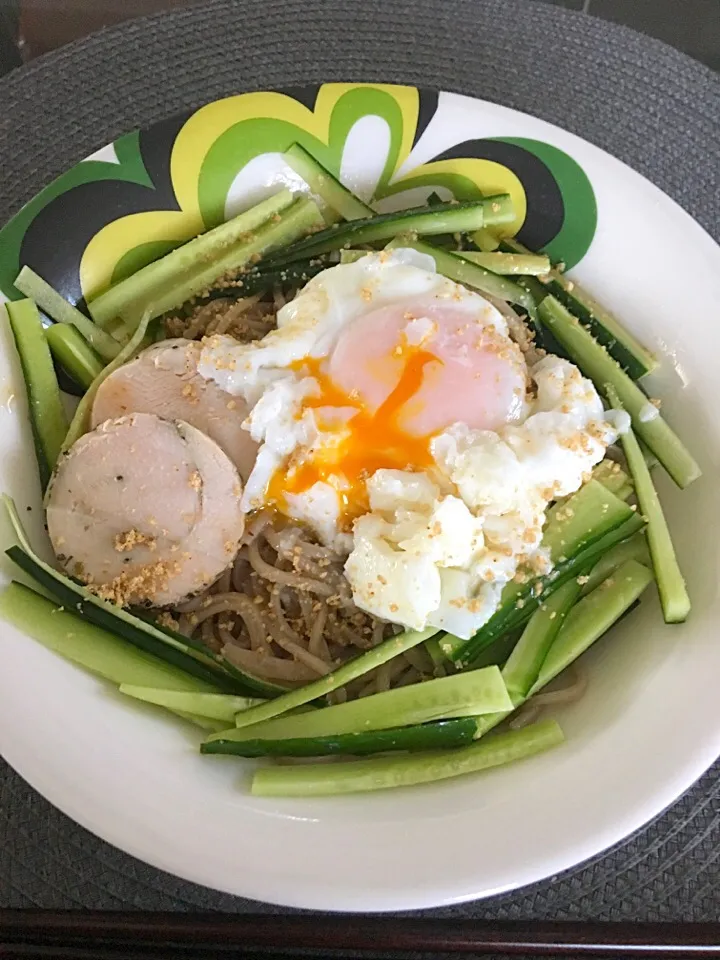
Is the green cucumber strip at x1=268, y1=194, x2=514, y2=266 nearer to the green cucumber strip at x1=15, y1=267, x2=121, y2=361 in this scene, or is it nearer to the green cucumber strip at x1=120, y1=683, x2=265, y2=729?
the green cucumber strip at x1=15, y1=267, x2=121, y2=361

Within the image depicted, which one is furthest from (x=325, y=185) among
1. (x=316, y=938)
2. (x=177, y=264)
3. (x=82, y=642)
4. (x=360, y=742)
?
(x=316, y=938)

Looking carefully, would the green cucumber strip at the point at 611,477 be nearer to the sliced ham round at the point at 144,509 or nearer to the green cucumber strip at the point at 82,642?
the sliced ham round at the point at 144,509

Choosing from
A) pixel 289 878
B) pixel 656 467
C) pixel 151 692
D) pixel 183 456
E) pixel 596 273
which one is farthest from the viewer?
pixel 596 273

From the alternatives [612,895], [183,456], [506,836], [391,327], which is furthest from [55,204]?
[612,895]

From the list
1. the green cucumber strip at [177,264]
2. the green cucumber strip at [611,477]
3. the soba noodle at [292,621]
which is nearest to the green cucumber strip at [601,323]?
the green cucumber strip at [611,477]

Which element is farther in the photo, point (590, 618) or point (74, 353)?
point (74, 353)

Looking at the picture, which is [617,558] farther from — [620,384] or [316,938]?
[316,938]

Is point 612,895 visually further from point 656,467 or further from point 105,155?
point 105,155
